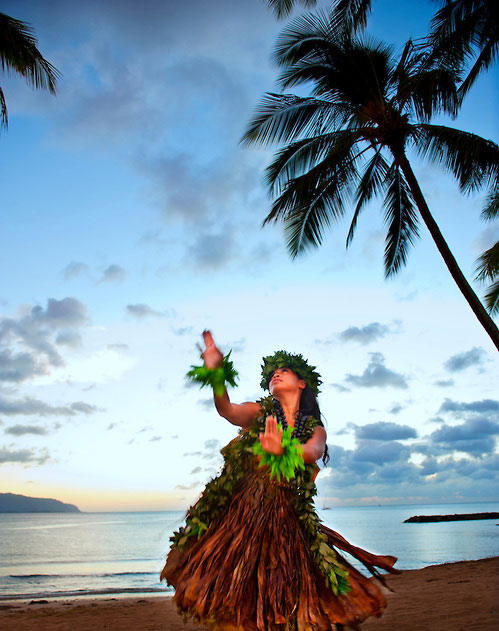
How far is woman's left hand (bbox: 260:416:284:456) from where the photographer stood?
3.24 metres

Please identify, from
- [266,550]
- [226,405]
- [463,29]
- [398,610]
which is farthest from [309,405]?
[463,29]

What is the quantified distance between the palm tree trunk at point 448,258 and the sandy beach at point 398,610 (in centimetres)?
337

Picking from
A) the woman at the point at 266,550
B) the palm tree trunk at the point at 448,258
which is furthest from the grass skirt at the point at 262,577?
the palm tree trunk at the point at 448,258

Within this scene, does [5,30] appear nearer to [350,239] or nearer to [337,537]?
[350,239]

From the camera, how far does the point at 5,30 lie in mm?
6918

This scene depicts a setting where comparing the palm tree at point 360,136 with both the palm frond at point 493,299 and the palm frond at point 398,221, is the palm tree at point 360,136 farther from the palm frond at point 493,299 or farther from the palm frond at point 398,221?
the palm frond at point 493,299

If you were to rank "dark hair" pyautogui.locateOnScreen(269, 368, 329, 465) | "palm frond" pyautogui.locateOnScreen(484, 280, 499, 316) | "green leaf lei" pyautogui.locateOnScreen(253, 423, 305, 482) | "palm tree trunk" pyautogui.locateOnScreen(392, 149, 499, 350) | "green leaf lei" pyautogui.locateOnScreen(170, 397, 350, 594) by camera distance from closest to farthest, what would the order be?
"green leaf lei" pyautogui.locateOnScreen(170, 397, 350, 594) < "green leaf lei" pyautogui.locateOnScreen(253, 423, 305, 482) < "dark hair" pyautogui.locateOnScreen(269, 368, 329, 465) < "palm tree trunk" pyautogui.locateOnScreen(392, 149, 499, 350) < "palm frond" pyautogui.locateOnScreen(484, 280, 499, 316)

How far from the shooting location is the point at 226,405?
3.85 m

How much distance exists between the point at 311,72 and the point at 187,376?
6.43m

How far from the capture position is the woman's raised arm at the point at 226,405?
3.71 m

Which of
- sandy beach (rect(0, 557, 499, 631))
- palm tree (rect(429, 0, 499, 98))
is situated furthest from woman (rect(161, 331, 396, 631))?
palm tree (rect(429, 0, 499, 98))

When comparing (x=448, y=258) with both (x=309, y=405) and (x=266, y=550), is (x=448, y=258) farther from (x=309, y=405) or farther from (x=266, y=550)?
(x=266, y=550)

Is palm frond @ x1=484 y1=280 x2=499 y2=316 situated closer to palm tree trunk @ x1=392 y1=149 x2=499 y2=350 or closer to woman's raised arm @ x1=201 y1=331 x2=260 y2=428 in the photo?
palm tree trunk @ x1=392 y1=149 x2=499 y2=350

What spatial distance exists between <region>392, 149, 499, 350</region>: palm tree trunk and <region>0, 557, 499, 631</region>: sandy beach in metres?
3.37
